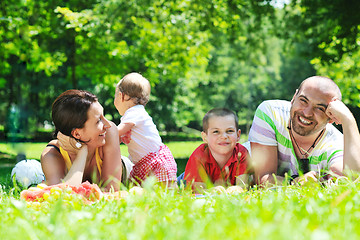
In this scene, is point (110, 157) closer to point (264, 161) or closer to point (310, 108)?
point (264, 161)

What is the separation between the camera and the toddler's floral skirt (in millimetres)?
4773

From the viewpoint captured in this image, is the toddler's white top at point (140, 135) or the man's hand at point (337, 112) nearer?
the man's hand at point (337, 112)

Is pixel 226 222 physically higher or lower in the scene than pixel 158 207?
higher

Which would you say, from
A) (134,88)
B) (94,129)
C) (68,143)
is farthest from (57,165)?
(134,88)

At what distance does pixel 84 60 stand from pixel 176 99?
17.6 m

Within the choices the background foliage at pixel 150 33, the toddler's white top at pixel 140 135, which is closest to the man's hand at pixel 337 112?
the toddler's white top at pixel 140 135

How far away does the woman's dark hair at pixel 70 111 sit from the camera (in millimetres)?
3848

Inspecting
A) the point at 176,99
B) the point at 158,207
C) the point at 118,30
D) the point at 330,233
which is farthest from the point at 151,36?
the point at 176,99

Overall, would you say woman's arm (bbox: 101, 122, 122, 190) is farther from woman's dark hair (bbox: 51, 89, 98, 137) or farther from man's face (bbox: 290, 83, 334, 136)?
man's face (bbox: 290, 83, 334, 136)

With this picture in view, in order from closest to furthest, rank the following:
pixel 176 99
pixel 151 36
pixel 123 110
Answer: pixel 123 110 < pixel 151 36 < pixel 176 99

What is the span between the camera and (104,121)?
3.98 meters

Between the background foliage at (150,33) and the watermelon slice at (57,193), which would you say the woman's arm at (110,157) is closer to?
the watermelon slice at (57,193)

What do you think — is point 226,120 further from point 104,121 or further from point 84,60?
point 84,60

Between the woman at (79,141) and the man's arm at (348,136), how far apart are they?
218cm
